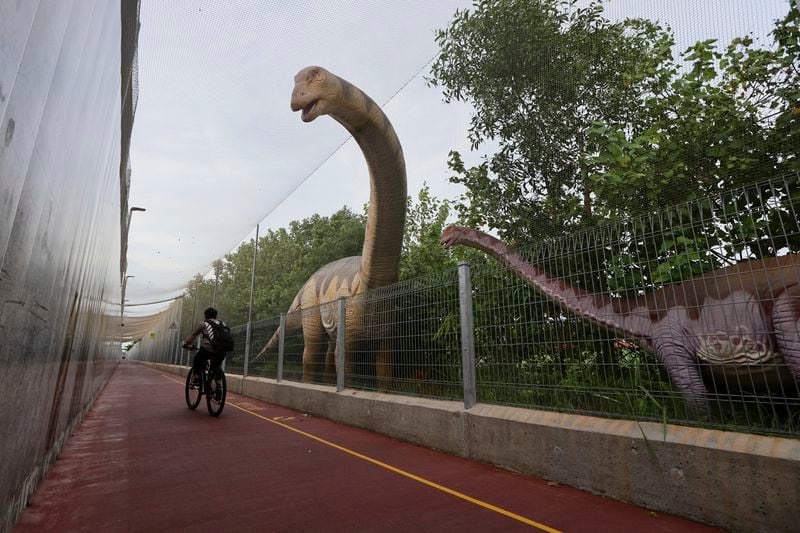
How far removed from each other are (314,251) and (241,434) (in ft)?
34.7

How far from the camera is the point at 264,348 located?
10781 millimetres

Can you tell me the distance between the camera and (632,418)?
323 cm

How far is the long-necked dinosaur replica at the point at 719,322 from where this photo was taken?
275 cm

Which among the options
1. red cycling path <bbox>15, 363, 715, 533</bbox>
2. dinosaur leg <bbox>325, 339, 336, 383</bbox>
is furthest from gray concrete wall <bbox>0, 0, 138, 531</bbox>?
dinosaur leg <bbox>325, 339, 336, 383</bbox>

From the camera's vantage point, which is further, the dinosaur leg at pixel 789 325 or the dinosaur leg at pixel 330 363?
the dinosaur leg at pixel 330 363

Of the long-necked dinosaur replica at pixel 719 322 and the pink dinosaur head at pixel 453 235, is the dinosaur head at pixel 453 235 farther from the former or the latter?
the long-necked dinosaur replica at pixel 719 322

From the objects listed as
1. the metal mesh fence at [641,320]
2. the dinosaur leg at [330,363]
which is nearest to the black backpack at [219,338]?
the dinosaur leg at [330,363]

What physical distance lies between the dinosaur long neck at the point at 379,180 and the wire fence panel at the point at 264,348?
3.88 metres

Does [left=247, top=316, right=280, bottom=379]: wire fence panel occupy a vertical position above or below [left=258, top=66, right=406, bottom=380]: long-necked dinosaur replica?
below

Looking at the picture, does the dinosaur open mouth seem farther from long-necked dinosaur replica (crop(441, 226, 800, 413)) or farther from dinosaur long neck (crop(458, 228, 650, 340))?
long-necked dinosaur replica (crop(441, 226, 800, 413))

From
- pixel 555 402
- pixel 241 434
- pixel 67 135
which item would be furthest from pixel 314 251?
pixel 67 135

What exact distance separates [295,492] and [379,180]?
15.2 ft

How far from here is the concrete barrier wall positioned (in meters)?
2.45

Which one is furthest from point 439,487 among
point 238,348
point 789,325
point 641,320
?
point 238,348
